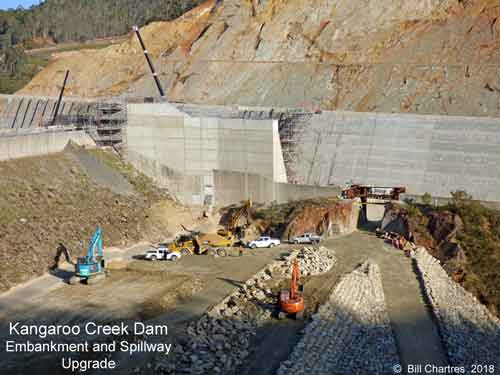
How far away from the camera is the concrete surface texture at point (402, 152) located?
3978cm

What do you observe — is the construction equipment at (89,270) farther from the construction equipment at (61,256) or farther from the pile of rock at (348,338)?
the pile of rock at (348,338)

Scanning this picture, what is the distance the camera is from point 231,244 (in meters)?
36.3

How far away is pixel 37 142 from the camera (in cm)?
4066

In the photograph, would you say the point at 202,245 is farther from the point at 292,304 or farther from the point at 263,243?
the point at 292,304

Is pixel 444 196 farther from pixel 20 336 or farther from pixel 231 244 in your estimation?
pixel 20 336

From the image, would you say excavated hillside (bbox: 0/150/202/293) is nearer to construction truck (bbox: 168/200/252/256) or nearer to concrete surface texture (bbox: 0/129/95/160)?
concrete surface texture (bbox: 0/129/95/160)

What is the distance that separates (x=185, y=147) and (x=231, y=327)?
1967cm

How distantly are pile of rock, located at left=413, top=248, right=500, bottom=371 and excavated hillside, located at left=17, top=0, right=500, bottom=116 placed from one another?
15.7 m

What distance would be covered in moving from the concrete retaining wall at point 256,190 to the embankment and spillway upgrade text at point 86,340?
16946 mm

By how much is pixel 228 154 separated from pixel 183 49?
22.2m

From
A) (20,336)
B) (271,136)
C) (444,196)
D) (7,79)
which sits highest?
(7,79)

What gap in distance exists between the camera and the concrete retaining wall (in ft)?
134

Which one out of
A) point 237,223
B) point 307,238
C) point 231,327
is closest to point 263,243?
point 307,238

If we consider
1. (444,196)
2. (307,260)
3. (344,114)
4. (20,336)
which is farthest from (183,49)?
(20,336)
